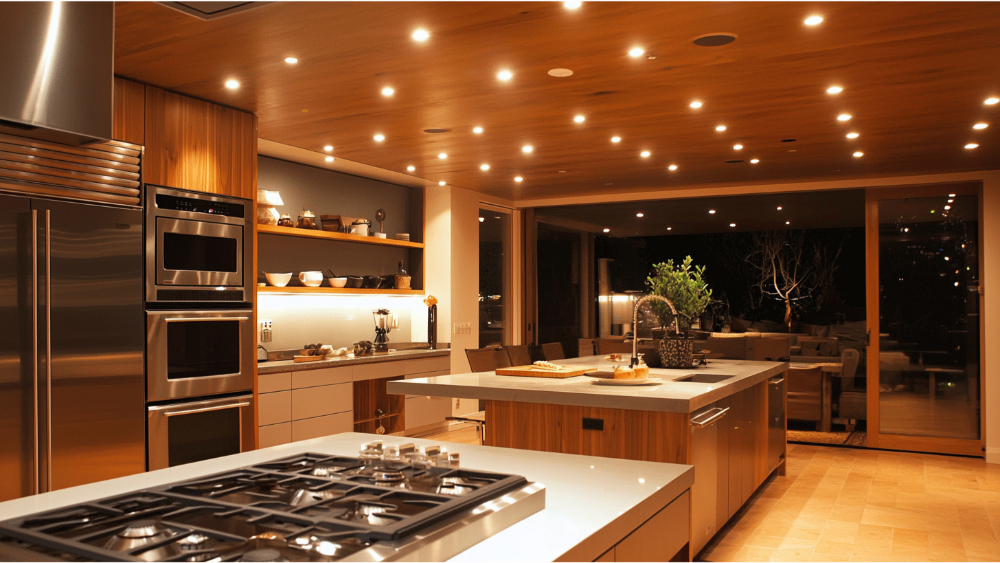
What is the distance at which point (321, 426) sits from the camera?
232 inches

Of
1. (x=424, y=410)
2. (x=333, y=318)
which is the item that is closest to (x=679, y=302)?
(x=424, y=410)

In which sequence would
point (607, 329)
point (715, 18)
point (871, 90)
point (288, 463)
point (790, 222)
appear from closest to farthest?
point (288, 463), point (715, 18), point (871, 90), point (790, 222), point (607, 329)

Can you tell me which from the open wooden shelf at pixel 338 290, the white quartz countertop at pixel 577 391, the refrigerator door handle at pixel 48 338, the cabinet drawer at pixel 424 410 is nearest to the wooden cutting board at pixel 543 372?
the white quartz countertop at pixel 577 391

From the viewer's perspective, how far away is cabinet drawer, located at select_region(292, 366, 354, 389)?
18.5 feet

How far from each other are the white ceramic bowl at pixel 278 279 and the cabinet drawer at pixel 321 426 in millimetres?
1124

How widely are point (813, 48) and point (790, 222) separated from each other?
472 centimetres

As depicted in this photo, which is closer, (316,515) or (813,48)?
(316,515)

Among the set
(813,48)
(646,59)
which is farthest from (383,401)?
(813,48)

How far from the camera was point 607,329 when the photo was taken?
29.1ft

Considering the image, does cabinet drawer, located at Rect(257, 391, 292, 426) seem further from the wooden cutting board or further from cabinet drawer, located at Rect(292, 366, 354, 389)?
the wooden cutting board

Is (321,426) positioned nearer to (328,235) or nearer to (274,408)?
(274,408)

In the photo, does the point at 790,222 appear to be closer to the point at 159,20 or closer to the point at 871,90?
the point at 871,90

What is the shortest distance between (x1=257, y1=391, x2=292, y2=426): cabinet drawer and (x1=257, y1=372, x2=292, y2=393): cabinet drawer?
37 mm

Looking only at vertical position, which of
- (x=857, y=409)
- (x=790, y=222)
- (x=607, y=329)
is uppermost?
(x=790, y=222)
